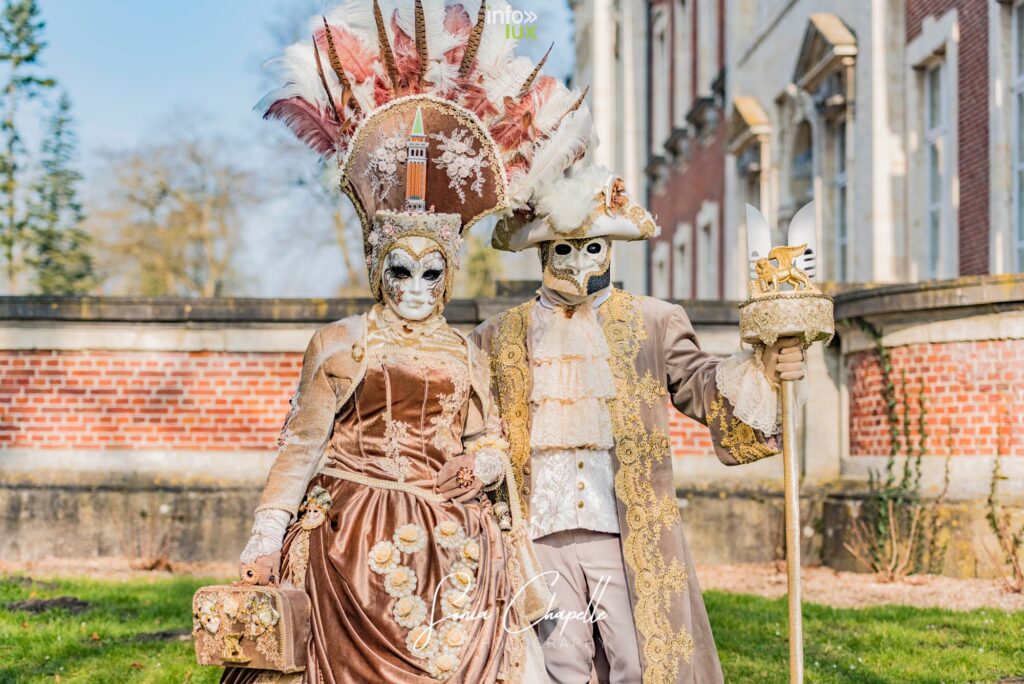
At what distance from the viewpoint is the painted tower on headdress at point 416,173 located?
484cm

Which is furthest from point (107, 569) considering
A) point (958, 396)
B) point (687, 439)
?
point (958, 396)

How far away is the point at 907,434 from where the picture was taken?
32.9 ft

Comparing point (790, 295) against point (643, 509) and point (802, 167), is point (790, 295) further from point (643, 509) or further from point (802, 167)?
point (802, 167)

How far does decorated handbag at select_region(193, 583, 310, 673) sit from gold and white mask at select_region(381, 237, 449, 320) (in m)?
1.12

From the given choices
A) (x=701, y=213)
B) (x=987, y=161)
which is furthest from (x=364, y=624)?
Result: (x=701, y=213)

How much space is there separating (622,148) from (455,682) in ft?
92.5

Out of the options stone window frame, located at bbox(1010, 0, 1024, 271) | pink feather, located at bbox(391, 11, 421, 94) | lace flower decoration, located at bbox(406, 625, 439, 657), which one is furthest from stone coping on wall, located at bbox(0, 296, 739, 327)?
lace flower decoration, located at bbox(406, 625, 439, 657)

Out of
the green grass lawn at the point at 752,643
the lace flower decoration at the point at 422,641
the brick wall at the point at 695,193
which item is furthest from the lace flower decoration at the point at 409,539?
the brick wall at the point at 695,193

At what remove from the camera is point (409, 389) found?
4.75m

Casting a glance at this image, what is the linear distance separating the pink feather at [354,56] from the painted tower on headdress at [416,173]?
12.9 inches

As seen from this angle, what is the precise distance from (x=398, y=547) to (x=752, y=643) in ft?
11.7

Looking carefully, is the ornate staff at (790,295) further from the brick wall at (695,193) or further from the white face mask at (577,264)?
the brick wall at (695,193)

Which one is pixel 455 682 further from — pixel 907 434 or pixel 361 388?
pixel 907 434

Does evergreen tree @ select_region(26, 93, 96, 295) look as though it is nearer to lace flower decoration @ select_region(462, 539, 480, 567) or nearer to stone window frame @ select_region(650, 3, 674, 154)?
stone window frame @ select_region(650, 3, 674, 154)
